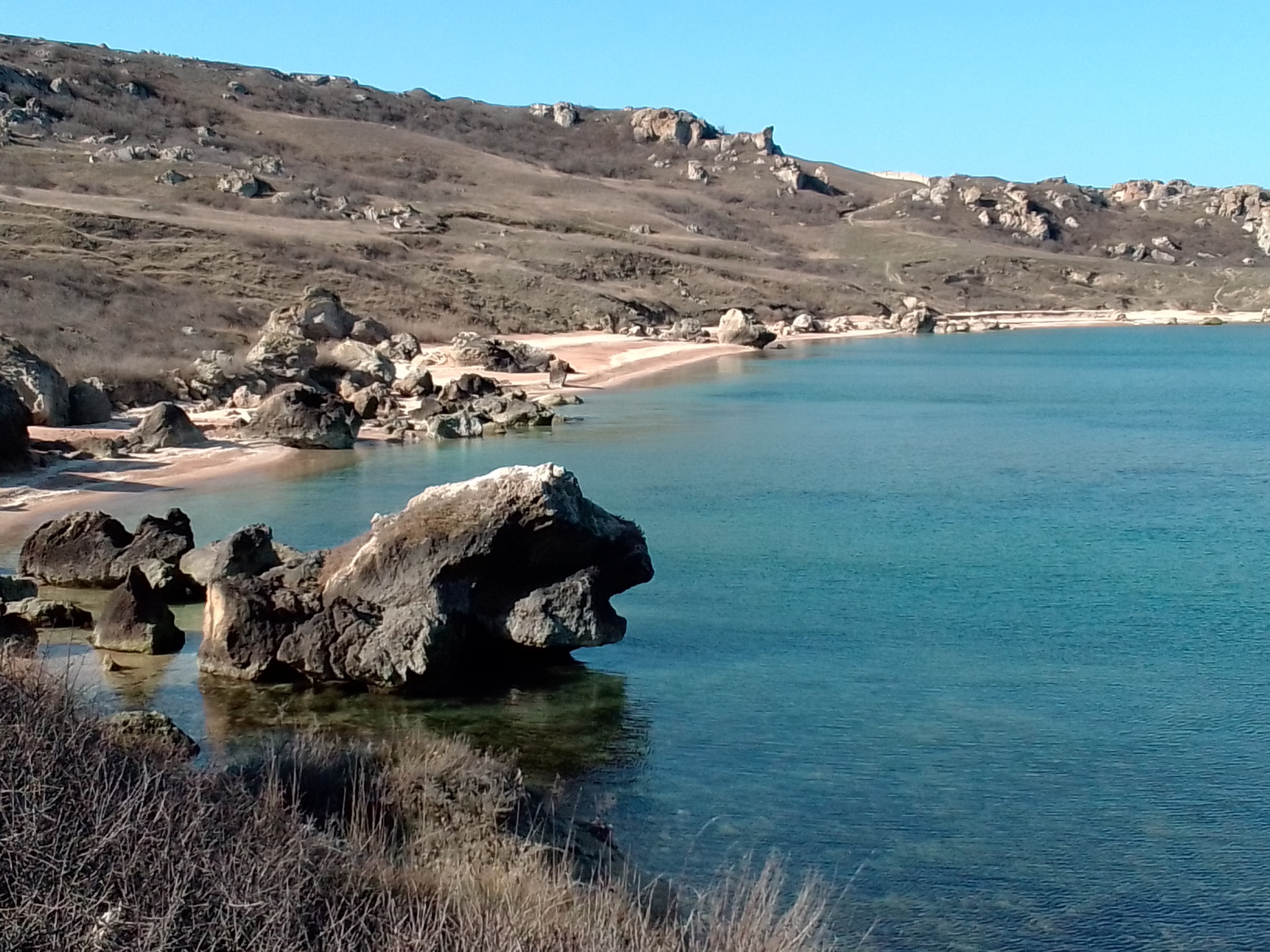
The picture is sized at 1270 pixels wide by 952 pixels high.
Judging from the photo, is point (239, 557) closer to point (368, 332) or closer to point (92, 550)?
point (92, 550)

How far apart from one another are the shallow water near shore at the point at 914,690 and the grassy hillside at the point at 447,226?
17219 mm

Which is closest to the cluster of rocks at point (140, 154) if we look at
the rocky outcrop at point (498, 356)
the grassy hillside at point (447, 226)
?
the grassy hillside at point (447, 226)

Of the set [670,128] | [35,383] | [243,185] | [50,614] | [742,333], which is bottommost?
[50,614]

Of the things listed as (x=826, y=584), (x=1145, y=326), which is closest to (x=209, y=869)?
(x=826, y=584)

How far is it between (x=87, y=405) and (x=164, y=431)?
95.3 inches

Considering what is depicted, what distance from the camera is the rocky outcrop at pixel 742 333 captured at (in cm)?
6462

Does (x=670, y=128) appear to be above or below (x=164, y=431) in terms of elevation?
above

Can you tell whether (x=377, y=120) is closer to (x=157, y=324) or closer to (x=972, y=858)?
(x=157, y=324)

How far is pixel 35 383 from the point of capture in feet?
83.3

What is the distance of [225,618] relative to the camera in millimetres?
12219

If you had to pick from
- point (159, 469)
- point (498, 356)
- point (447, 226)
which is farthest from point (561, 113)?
point (159, 469)

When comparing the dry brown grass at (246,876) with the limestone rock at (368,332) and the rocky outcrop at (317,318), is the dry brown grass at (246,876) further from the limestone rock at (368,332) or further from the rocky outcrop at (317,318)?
the limestone rock at (368,332)

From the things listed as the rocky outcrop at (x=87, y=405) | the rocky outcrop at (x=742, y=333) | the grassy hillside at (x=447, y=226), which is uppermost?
the grassy hillside at (x=447, y=226)

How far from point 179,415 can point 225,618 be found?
15169 mm
